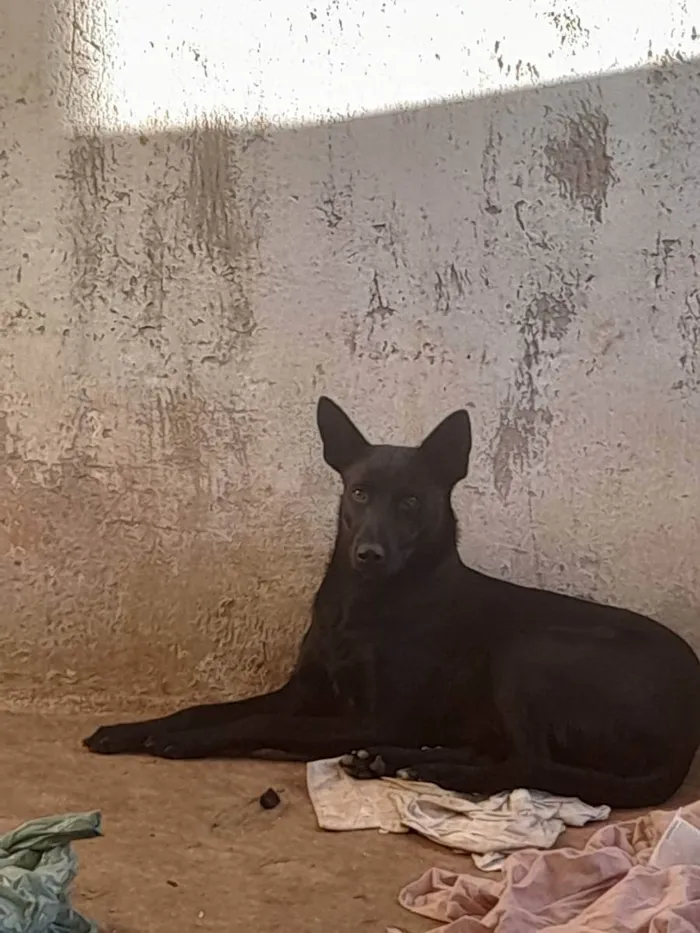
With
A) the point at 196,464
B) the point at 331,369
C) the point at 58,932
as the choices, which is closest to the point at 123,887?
the point at 58,932

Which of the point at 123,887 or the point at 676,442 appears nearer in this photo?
the point at 123,887

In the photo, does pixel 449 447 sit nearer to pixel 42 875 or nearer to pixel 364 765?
pixel 364 765

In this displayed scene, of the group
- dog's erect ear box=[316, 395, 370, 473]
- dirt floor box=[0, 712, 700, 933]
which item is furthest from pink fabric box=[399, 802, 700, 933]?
dog's erect ear box=[316, 395, 370, 473]

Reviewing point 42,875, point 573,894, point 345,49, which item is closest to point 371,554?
point 573,894

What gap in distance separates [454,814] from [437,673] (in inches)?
12.1

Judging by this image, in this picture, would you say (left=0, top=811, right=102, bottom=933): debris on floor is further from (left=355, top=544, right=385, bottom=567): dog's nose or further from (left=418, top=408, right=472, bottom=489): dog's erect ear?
(left=418, top=408, right=472, bottom=489): dog's erect ear

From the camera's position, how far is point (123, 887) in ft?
5.11

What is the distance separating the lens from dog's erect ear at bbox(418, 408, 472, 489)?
2104 millimetres

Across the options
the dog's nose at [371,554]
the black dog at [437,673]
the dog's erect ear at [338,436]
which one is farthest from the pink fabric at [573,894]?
the dog's erect ear at [338,436]

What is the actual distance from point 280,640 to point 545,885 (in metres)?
0.88

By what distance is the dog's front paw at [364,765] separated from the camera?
191 cm

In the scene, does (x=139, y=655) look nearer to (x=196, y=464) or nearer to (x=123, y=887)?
(x=196, y=464)

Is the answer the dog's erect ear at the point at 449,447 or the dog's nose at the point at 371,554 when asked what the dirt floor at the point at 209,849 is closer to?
the dog's nose at the point at 371,554

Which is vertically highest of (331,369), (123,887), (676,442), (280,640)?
(331,369)
